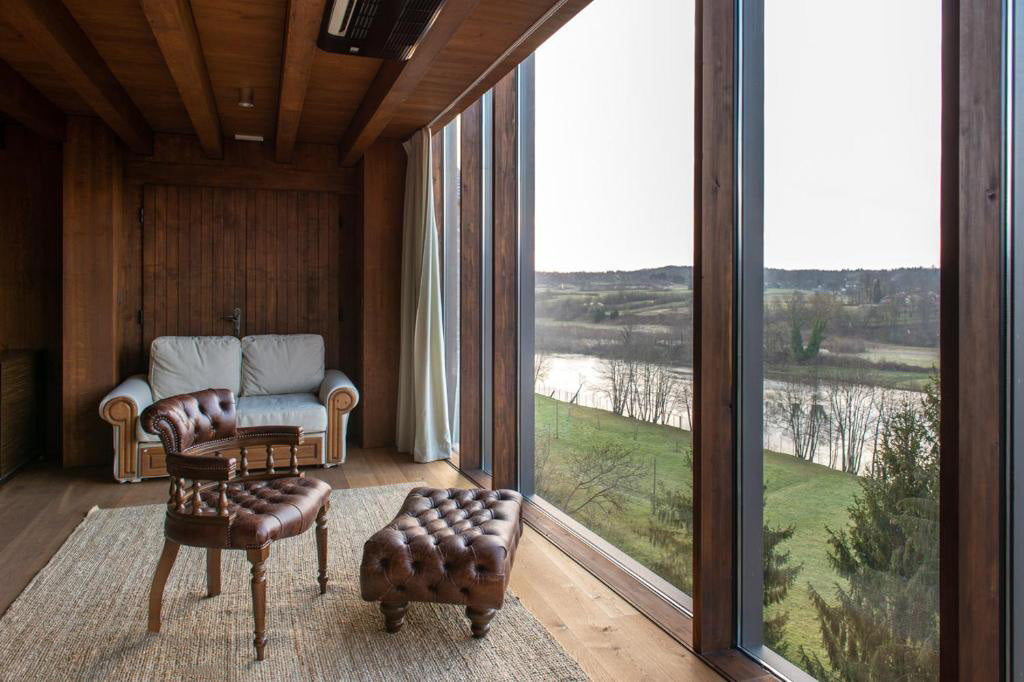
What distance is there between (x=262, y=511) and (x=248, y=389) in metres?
3.26

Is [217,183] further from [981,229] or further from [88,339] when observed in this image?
[981,229]

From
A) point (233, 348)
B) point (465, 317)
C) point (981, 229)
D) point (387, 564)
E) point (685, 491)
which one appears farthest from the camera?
point (233, 348)

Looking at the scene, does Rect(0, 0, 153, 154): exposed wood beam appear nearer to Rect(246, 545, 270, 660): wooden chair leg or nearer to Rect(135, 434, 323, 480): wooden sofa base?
Rect(135, 434, 323, 480): wooden sofa base

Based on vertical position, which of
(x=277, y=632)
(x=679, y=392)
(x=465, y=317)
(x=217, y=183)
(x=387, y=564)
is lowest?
(x=277, y=632)

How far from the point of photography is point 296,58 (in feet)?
11.2

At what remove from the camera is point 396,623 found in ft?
8.08

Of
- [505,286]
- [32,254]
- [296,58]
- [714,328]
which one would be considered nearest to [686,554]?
[714,328]

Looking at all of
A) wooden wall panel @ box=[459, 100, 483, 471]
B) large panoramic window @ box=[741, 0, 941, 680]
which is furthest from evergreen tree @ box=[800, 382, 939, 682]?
wooden wall panel @ box=[459, 100, 483, 471]

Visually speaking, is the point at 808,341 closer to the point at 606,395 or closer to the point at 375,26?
the point at 606,395

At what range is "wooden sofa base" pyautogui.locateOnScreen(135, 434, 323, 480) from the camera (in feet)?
15.1

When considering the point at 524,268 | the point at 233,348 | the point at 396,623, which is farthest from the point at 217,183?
the point at 396,623

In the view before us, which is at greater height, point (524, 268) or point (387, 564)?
point (524, 268)

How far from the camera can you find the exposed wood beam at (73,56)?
2.90 m

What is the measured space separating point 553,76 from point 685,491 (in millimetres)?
2448
